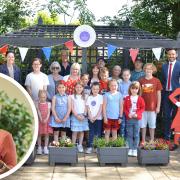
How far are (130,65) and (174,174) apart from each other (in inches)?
206

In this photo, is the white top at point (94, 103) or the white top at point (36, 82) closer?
the white top at point (94, 103)

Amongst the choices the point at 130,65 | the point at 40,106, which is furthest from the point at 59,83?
the point at 130,65

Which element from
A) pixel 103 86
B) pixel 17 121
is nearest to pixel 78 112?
pixel 103 86

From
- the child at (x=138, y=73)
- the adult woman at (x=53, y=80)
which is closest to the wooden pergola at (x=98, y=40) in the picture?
the child at (x=138, y=73)

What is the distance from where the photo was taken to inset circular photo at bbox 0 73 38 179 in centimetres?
591

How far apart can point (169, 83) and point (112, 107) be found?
1.41 metres

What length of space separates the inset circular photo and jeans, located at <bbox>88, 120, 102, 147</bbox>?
7.83 feet

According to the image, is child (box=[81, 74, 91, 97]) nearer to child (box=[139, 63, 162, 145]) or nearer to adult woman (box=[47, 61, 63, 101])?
adult woman (box=[47, 61, 63, 101])

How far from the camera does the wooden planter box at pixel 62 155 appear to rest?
23.9ft

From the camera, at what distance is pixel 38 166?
286 inches

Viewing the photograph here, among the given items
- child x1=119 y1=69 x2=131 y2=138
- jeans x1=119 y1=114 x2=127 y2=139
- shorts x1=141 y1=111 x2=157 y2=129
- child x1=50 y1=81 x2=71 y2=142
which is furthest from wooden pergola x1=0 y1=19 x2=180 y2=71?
jeans x1=119 y1=114 x2=127 y2=139

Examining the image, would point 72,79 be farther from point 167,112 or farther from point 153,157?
point 153,157

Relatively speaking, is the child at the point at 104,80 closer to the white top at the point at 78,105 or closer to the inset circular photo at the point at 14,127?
the white top at the point at 78,105

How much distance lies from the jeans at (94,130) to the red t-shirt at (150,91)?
949 millimetres
